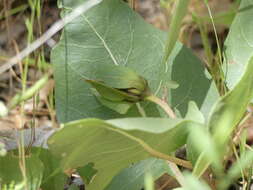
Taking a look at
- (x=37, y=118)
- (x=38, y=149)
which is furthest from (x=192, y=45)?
(x=38, y=149)

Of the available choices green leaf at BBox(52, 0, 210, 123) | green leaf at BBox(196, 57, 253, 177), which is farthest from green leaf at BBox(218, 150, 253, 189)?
green leaf at BBox(52, 0, 210, 123)

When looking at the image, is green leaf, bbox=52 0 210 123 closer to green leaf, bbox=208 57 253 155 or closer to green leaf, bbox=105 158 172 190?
green leaf, bbox=105 158 172 190

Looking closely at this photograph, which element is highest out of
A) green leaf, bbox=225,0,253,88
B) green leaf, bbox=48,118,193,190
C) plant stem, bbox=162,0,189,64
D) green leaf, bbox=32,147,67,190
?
plant stem, bbox=162,0,189,64

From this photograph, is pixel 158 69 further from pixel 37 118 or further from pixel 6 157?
pixel 37 118

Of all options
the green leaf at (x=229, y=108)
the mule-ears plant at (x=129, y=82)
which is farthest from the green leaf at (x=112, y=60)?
the green leaf at (x=229, y=108)

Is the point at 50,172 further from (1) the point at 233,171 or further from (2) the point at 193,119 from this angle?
(1) the point at 233,171

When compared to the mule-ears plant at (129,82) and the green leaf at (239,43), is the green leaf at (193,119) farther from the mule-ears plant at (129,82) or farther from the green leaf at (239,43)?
the green leaf at (239,43)

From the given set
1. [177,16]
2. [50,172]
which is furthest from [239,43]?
[50,172]
